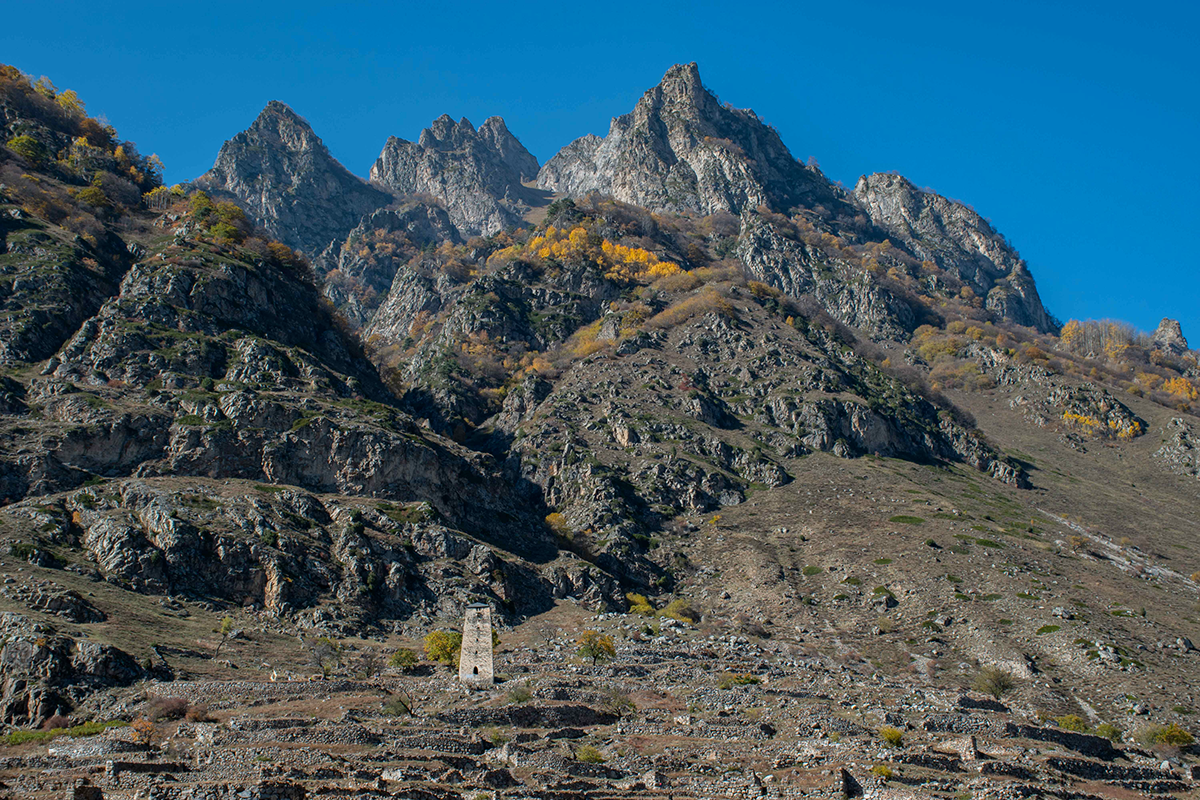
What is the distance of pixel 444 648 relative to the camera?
52.1 m

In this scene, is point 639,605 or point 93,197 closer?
point 639,605

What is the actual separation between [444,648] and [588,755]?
80.5ft

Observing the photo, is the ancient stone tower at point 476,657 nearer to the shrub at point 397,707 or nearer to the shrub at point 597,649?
the shrub at point 597,649

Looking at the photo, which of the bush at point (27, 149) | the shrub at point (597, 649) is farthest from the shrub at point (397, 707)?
the bush at point (27, 149)

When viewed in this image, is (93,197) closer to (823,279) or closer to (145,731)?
(145,731)

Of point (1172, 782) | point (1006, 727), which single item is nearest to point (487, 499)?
point (1006, 727)

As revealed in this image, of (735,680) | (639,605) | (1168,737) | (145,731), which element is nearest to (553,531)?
(639,605)

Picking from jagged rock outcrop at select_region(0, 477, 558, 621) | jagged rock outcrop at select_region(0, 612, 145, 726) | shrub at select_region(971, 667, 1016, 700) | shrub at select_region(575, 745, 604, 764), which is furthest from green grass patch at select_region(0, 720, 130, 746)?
shrub at select_region(971, 667, 1016, 700)

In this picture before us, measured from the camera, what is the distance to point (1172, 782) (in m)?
32.0

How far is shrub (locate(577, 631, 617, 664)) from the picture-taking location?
52531mm

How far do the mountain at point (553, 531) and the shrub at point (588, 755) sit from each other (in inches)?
9.4

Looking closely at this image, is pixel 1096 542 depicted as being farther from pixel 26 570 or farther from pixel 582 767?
pixel 26 570

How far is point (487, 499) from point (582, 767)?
6036 cm

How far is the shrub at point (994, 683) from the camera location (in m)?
53.4
